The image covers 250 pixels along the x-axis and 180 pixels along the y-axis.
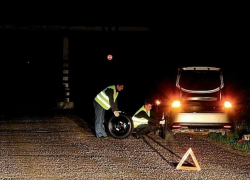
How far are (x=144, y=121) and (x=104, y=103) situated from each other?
111 cm

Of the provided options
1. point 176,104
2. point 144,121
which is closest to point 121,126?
point 144,121

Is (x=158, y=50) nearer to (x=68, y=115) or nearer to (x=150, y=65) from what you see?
(x=150, y=65)

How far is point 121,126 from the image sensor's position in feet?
50.1

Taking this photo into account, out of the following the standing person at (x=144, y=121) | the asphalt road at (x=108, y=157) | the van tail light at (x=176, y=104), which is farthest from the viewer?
the standing person at (x=144, y=121)

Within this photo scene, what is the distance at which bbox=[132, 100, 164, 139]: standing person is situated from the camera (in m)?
15.1

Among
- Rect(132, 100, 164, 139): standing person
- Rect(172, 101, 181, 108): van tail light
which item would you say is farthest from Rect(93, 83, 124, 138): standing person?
Rect(172, 101, 181, 108): van tail light

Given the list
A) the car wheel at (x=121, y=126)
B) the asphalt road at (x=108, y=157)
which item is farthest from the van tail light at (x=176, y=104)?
the car wheel at (x=121, y=126)

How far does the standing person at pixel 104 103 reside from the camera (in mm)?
15114

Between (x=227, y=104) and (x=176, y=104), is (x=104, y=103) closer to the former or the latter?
(x=176, y=104)

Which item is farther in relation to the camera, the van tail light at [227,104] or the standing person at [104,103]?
the standing person at [104,103]

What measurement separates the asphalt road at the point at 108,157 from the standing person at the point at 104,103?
13.4 inches

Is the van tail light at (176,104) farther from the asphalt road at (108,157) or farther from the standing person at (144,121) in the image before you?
the standing person at (144,121)

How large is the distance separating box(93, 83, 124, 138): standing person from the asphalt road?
0.34m

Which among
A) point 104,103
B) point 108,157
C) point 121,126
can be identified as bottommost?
point 108,157
